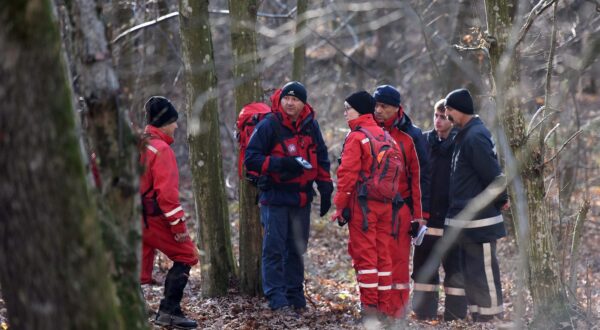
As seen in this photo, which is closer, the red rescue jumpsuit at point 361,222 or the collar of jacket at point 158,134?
the collar of jacket at point 158,134

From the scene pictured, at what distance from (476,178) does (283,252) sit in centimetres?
212

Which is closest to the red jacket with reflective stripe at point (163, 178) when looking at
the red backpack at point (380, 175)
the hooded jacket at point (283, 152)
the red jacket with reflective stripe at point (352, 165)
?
the hooded jacket at point (283, 152)

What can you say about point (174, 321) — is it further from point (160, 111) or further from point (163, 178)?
point (160, 111)

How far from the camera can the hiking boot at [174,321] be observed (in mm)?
7363

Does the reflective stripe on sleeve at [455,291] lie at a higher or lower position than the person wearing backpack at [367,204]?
lower

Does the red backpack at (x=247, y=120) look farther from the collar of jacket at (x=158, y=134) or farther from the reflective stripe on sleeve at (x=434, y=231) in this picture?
the reflective stripe on sleeve at (x=434, y=231)

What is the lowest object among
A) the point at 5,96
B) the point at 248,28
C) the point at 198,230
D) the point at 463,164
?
the point at 198,230

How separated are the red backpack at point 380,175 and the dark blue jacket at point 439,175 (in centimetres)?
97

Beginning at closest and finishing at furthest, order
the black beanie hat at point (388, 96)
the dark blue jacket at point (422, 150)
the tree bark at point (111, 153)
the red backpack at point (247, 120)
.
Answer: the tree bark at point (111, 153)
the red backpack at point (247, 120)
the black beanie hat at point (388, 96)
the dark blue jacket at point (422, 150)

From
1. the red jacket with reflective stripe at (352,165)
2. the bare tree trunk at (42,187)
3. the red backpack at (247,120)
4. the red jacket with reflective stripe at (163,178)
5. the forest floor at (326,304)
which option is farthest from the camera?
the red backpack at (247,120)

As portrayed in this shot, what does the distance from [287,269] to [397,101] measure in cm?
211

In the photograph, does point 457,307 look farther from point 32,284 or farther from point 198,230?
point 32,284

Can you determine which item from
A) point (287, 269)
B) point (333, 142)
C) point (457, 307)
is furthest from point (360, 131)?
point (333, 142)

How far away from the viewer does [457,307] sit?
8.97m
